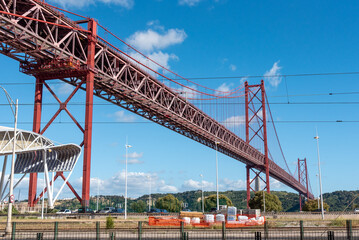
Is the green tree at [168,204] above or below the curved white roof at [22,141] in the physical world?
below

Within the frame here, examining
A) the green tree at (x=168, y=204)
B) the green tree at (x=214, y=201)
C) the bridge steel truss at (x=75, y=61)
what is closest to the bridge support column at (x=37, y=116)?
the bridge steel truss at (x=75, y=61)

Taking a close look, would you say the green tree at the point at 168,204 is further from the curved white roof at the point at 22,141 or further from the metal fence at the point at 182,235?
the metal fence at the point at 182,235

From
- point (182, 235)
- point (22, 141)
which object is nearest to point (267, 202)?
point (22, 141)

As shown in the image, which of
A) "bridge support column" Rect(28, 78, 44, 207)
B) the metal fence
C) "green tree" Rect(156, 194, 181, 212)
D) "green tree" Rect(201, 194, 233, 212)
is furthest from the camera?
"green tree" Rect(201, 194, 233, 212)

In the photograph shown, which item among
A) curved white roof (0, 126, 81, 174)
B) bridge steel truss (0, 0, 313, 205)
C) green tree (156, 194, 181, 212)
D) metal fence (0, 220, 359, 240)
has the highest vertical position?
bridge steel truss (0, 0, 313, 205)

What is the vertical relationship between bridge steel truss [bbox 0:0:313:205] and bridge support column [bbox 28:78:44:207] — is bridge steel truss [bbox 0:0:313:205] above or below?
above

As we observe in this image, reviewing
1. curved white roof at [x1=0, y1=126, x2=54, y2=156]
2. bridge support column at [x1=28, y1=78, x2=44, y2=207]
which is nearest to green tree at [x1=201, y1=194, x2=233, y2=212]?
bridge support column at [x1=28, y1=78, x2=44, y2=207]

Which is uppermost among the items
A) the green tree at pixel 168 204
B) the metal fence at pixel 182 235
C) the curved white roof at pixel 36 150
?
the curved white roof at pixel 36 150

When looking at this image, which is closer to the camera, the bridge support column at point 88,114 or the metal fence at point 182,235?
the metal fence at point 182,235

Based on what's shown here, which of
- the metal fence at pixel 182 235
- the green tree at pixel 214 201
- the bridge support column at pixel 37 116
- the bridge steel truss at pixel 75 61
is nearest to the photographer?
the metal fence at pixel 182 235

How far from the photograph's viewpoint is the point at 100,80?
166 feet

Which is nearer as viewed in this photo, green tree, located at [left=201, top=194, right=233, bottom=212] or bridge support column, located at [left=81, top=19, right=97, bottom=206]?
bridge support column, located at [left=81, top=19, right=97, bottom=206]

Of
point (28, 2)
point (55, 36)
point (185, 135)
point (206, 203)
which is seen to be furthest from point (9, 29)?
point (206, 203)

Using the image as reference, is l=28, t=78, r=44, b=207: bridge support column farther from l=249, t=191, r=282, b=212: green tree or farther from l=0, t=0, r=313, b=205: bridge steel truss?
l=249, t=191, r=282, b=212: green tree
